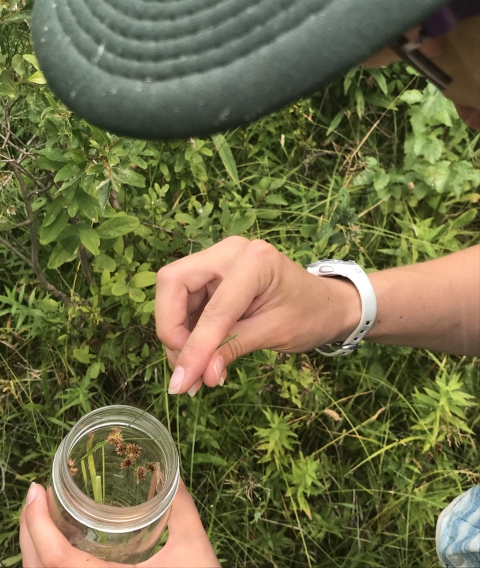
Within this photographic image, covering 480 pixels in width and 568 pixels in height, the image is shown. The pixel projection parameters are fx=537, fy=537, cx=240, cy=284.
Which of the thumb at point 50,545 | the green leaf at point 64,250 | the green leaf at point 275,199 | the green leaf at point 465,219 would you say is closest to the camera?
the thumb at point 50,545

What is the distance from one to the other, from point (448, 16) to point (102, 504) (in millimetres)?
852

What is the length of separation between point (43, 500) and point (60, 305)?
2.14 ft

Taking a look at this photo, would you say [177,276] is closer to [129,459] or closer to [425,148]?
[129,459]

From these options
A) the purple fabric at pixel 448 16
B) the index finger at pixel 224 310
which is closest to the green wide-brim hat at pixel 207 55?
the purple fabric at pixel 448 16

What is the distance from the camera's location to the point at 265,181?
5.94 ft

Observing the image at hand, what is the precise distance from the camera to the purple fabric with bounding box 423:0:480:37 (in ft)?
1.75

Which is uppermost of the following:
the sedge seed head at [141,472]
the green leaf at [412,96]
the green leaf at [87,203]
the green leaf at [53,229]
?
the green leaf at [87,203]

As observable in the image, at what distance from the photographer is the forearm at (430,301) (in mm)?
1344

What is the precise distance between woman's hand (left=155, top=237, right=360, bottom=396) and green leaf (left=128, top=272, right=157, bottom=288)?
0.20 metres

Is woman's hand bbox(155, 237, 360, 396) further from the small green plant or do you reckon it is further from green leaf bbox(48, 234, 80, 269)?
the small green plant

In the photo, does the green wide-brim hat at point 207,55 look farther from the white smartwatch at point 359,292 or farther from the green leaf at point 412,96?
the green leaf at point 412,96

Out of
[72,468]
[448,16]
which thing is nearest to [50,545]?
[72,468]

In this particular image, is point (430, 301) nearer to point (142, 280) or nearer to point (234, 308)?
point (234, 308)

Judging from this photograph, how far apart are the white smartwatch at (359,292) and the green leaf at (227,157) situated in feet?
1.79
